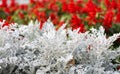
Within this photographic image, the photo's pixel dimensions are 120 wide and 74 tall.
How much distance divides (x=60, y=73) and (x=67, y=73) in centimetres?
Result: 6

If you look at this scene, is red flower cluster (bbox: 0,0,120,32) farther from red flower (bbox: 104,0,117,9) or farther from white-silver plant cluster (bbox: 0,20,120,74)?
white-silver plant cluster (bbox: 0,20,120,74)

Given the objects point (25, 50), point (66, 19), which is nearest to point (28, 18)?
point (66, 19)

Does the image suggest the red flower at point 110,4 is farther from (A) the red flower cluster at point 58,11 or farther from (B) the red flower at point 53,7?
(B) the red flower at point 53,7

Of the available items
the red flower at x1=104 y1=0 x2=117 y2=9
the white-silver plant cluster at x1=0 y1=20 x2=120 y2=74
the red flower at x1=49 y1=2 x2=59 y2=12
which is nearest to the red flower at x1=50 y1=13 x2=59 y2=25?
the red flower at x1=49 y1=2 x2=59 y2=12

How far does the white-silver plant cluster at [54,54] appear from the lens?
332 cm

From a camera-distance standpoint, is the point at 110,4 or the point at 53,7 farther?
the point at 53,7

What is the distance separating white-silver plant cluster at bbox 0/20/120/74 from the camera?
131 inches

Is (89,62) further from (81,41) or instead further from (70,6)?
(70,6)

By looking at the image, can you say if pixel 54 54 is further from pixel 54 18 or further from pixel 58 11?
pixel 58 11

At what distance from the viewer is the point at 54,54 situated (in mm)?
3363

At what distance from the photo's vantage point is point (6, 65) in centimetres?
335

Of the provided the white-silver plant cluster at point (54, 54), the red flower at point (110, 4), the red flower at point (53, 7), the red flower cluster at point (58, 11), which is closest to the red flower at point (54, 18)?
the red flower cluster at point (58, 11)

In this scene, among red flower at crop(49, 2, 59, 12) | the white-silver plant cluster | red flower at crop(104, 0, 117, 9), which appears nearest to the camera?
the white-silver plant cluster

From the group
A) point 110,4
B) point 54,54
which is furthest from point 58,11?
point 54,54
